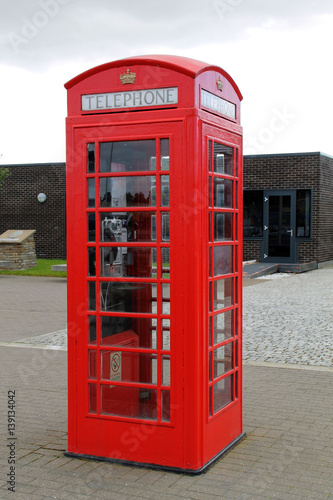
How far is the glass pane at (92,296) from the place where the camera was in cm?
471

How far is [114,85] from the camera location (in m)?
4.61

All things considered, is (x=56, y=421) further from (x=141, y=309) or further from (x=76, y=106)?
(x=76, y=106)

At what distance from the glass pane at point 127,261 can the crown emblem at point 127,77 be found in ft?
3.98

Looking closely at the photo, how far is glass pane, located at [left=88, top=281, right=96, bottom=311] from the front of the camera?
4.71 metres

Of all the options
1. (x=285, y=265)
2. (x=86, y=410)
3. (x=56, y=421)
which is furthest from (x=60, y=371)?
(x=285, y=265)

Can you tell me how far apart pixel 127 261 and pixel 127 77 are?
1.34 m

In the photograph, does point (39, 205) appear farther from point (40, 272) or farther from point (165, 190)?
point (165, 190)

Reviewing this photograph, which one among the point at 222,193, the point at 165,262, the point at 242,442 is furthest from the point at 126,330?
the point at 242,442

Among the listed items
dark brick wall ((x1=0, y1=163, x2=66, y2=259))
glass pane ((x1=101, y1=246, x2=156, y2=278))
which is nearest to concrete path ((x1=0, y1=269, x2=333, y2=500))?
glass pane ((x1=101, y1=246, x2=156, y2=278))

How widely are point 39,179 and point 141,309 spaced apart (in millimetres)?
25527

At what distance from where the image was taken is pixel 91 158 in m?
4.64

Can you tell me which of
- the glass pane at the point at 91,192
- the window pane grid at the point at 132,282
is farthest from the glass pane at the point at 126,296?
the glass pane at the point at 91,192

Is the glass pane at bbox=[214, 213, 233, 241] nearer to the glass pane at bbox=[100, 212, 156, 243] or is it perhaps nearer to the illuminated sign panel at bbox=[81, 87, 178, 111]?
the glass pane at bbox=[100, 212, 156, 243]

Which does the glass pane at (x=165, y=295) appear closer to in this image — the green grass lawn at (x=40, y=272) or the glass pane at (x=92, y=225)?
the glass pane at (x=92, y=225)
